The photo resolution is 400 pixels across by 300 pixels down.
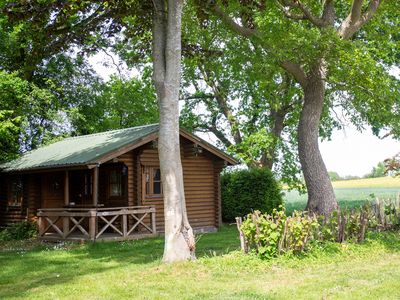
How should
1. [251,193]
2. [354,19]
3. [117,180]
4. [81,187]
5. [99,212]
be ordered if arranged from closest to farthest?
[99,212] → [354,19] → [117,180] → [81,187] → [251,193]

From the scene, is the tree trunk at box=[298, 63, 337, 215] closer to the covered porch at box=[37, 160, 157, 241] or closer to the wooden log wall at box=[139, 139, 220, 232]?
the wooden log wall at box=[139, 139, 220, 232]

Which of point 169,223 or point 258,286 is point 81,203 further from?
point 258,286

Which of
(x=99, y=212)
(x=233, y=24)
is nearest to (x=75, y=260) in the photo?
(x=99, y=212)

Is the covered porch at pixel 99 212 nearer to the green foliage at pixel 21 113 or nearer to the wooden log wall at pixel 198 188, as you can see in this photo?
the wooden log wall at pixel 198 188

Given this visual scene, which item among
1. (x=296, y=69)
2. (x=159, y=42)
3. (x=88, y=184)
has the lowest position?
(x=88, y=184)

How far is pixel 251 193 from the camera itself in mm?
26562

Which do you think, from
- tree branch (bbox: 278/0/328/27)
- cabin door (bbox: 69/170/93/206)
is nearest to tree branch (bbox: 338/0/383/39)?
tree branch (bbox: 278/0/328/27)

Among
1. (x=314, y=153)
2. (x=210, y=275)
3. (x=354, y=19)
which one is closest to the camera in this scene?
(x=210, y=275)

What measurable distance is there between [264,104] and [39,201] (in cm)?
1492

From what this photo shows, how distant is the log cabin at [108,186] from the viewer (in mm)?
18953

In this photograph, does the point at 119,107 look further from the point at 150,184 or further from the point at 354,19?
the point at 354,19

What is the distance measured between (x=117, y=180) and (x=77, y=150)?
7.65ft

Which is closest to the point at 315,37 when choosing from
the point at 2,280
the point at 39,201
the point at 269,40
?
the point at 269,40

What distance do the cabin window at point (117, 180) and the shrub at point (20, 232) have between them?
13.1ft
